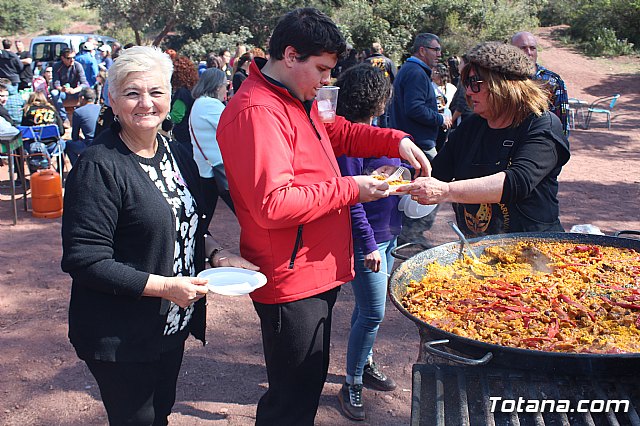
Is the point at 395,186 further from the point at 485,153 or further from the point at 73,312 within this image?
the point at 73,312

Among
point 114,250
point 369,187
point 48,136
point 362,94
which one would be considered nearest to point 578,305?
point 369,187

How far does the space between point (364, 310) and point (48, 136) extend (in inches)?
272

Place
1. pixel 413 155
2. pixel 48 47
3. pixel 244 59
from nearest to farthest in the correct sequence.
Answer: pixel 413 155 → pixel 244 59 → pixel 48 47

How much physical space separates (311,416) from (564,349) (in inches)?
43.7

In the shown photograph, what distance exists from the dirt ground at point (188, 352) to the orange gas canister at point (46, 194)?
0.60ft

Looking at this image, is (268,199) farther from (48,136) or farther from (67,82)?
(67,82)

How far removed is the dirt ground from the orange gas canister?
18 cm

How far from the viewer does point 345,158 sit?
3.39 m

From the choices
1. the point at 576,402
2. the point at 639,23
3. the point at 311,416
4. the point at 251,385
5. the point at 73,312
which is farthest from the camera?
the point at 639,23

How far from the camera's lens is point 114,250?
2.31 m

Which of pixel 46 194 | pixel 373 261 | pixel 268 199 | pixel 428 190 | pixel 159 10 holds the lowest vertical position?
pixel 46 194

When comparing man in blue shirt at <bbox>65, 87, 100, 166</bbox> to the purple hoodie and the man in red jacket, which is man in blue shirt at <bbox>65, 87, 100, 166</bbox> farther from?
the man in red jacket

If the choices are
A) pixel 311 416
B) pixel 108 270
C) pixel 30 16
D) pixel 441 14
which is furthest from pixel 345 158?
pixel 30 16

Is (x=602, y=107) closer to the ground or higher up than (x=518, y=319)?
closer to the ground
